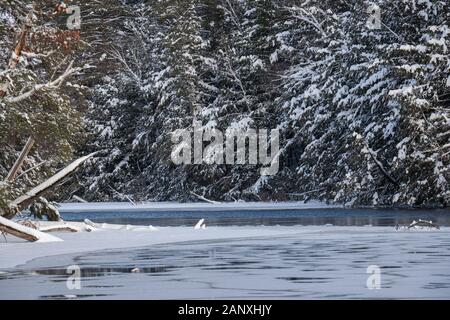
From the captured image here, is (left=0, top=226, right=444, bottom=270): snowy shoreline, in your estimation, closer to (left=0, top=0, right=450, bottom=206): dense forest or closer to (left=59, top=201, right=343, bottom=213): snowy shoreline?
(left=0, top=0, right=450, bottom=206): dense forest

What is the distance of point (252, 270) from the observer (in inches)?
592

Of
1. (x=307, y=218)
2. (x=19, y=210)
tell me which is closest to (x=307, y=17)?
(x=307, y=218)

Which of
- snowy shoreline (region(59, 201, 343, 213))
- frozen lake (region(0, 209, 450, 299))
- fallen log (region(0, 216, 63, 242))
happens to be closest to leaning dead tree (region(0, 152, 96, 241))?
fallen log (region(0, 216, 63, 242))

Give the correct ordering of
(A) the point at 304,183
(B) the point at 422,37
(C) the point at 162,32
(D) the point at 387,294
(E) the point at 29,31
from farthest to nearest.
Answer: (C) the point at 162,32 < (A) the point at 304,183 < (B) the point at 422,37 < (E) the point at 29,31 < (D) the point at 387,294

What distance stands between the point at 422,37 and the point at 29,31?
21048 millimetres

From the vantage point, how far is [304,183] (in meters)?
53.0

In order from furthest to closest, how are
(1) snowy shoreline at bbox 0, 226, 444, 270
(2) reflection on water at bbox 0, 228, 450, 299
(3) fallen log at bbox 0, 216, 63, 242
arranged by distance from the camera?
(3) fallen log at bbox 0, 216, 63, 242
(1) snowy shoreline at bbox 0, 226, 444, 270
(2) reflection on water at bbox 0, 228, 450, 299

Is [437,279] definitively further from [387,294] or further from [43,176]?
[43,176]

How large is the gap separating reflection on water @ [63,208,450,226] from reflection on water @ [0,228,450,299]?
10330 millimetres

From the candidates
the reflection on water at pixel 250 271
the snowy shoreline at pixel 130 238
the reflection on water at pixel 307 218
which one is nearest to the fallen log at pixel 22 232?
the snowy shoreline at pixel 130 238

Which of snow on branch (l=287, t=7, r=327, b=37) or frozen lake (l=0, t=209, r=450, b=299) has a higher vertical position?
snow on branch (l=287, t=7, r=327, b=37)

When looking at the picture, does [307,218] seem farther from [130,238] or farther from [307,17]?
[307,17]

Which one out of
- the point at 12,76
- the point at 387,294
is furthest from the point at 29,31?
the point at 387,294

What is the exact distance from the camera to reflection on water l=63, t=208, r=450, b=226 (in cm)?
3236
